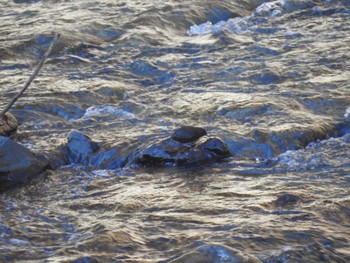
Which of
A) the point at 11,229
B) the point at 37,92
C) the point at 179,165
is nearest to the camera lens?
the point at 11,229

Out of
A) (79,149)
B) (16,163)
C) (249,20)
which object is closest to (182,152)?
(79,149)

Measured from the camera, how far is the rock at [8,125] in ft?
A: 19.9

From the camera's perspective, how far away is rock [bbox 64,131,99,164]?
566 centimetres

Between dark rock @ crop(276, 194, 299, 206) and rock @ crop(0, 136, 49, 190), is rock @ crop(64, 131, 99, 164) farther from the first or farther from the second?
dark rock @ crop(276, 194, 299, 206)

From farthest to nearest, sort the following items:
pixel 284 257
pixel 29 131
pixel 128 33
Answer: pixel 128 33 < pixel 29 131 < pixel 284 257

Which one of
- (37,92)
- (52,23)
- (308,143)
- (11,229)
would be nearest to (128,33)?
(52,23)

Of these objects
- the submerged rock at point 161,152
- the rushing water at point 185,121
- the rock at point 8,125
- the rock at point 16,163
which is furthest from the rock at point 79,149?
the rock at point 8,125

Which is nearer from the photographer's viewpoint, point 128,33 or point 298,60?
point 298,60

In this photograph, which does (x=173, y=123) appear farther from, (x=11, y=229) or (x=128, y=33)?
(x=128, y=33)

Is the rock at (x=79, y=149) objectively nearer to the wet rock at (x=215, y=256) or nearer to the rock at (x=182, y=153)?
the rock at (x=182, y=153)

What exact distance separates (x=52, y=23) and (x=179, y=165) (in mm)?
4727

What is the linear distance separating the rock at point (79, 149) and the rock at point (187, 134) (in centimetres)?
65

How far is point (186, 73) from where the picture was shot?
7.69m

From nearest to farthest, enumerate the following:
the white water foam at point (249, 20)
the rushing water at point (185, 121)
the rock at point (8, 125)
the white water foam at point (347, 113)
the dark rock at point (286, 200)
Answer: the rushing water at point (185, 121), the dark rock at point (286, 200), the rock at point (8, 125), the white water foam at point (347, 113), the white water foam at point (249, 20)
